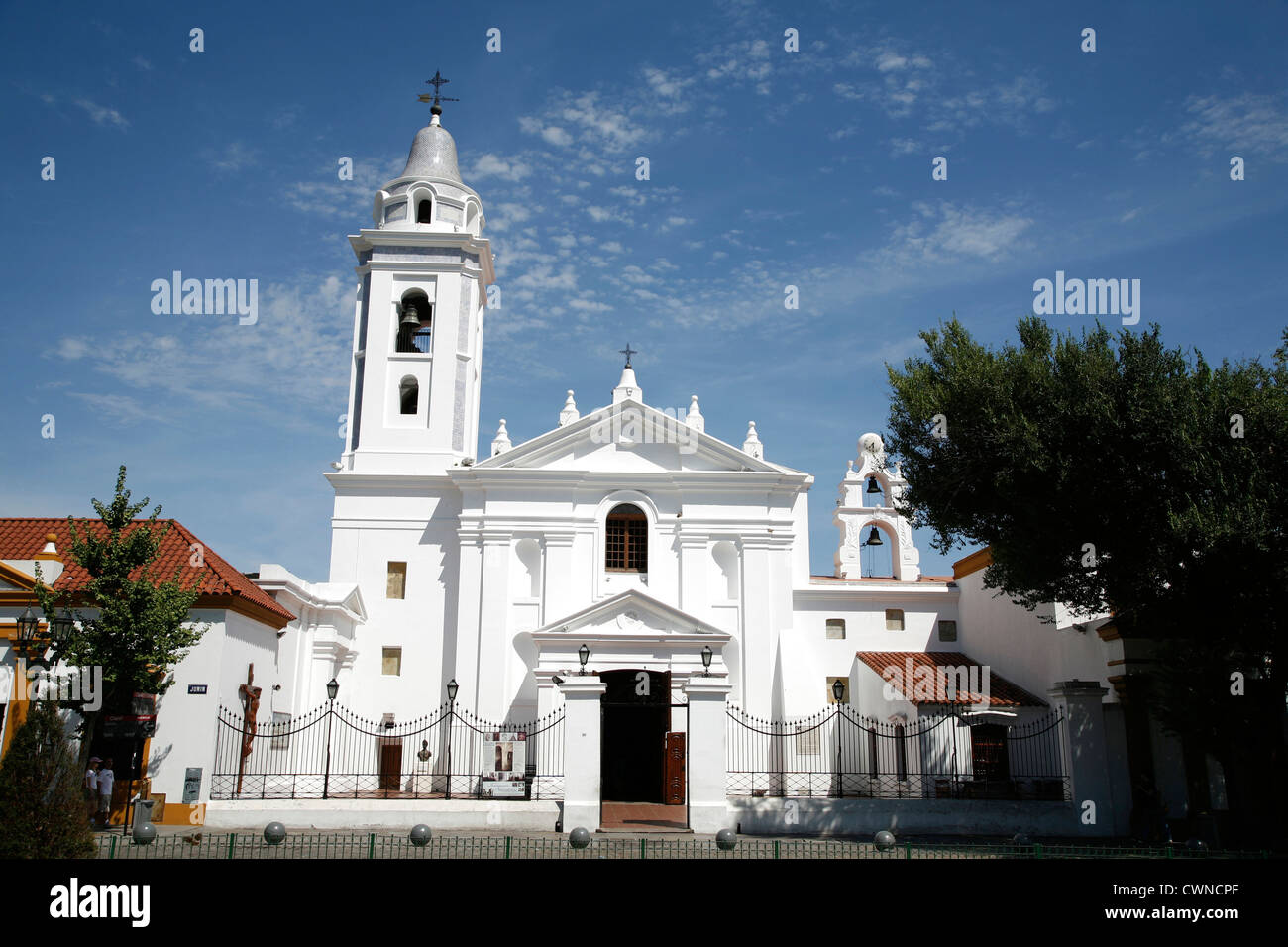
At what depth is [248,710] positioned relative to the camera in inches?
830

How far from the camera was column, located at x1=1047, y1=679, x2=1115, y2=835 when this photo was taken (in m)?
19.5

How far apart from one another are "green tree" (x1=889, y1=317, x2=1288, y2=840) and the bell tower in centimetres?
1670

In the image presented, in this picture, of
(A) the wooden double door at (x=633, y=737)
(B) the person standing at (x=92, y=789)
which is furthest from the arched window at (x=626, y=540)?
(B) the person standing at (x=92, y=789)

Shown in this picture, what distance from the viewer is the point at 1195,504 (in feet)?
Result: 54.0

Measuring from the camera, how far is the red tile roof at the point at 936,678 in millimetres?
25703

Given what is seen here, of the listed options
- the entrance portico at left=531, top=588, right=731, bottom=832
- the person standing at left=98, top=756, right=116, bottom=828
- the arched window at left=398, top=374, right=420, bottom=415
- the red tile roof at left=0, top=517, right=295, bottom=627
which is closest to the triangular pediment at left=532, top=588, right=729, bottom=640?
the entrance portico at left=531, top=588, right=731, bottom=832

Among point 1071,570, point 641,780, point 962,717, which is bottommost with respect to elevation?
point 641,780

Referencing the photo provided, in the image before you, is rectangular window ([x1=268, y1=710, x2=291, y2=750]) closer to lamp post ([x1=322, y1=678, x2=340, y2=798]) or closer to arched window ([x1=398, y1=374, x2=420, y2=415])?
A: lamp post ([x1=322, y1=678, x2=340, y2=798])

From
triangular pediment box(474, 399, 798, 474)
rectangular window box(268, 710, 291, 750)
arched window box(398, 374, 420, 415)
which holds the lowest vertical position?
rectangular window box(268, 710, 291, 750)

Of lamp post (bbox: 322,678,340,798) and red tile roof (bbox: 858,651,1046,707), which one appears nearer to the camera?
lamp post (bbox: 322,678,340,798)
